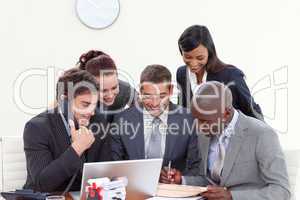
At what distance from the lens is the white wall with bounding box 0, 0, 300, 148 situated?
3.71 metres

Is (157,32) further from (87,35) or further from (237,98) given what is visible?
(237,98)

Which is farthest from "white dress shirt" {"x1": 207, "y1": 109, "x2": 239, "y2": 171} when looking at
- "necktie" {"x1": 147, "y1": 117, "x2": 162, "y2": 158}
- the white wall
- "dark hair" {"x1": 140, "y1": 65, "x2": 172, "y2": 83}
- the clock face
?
the clock face

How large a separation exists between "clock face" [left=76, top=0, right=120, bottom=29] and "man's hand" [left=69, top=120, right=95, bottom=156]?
6.26ft

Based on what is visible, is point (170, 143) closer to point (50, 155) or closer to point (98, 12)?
point (50, 155)

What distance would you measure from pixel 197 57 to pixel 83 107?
813mm

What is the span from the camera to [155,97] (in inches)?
88.8

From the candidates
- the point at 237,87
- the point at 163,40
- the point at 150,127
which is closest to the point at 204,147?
the point at 150,127

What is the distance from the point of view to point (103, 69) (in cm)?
245

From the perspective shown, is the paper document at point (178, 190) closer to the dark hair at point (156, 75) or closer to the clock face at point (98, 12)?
the dark hair at point (156, 75)

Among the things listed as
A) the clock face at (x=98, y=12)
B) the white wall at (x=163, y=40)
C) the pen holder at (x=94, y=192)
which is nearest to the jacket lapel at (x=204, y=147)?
the pen holder at (x=94, y=192)

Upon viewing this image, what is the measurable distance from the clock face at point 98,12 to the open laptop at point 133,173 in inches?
85.2

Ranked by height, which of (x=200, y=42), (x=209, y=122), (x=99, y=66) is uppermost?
(x=200, y=42)

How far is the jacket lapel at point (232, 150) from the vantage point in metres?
1.96

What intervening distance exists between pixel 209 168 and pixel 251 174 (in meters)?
0.24
